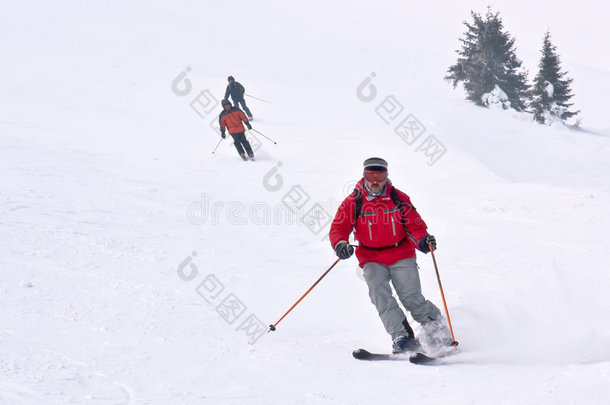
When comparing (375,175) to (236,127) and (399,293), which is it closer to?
(399,293)

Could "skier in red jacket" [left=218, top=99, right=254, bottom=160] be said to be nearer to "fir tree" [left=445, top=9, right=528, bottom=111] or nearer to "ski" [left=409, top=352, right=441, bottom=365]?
"ski" [left=409, top=352, right=441, bottom=365]

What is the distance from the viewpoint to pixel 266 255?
6.74 m

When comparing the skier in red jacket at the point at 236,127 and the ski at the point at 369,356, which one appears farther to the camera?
the skier in red jacket at the point at 236,127

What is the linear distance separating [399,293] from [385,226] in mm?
620

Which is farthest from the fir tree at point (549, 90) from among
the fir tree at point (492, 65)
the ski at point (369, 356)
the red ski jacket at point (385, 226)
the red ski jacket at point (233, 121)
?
the ski at point (369, 356)

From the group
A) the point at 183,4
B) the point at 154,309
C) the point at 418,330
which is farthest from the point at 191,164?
the point at 183,4

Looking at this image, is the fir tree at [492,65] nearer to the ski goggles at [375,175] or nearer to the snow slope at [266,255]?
the snow slope at [266,255]

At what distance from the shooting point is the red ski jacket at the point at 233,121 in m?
12.6

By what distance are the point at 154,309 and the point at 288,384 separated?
179 cm

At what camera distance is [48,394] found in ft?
9.88

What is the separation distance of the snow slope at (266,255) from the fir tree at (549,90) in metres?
9.08

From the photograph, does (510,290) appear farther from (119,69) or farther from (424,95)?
(119,69)

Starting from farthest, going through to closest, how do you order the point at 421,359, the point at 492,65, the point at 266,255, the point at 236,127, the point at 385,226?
the point at 492,65 < the point at 236,127 < the point at 266,255 < the point at 385,226 < the point at 421,359

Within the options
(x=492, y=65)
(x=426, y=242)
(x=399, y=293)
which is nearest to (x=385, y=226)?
(x=426, y=242)
